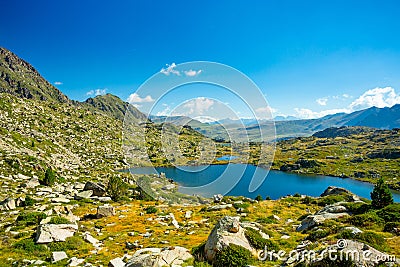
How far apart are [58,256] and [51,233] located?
126 inches

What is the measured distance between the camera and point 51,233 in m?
15.8

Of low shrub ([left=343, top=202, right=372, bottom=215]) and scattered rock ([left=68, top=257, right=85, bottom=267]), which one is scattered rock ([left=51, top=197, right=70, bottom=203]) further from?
low shrub ([left=343, top=202, right=372, bottom=215])

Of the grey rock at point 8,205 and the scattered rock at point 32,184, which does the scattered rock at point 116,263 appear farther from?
the scattered rock at point 32,184

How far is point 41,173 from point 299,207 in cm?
5105

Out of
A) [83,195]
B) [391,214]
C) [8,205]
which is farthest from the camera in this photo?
[83,195]

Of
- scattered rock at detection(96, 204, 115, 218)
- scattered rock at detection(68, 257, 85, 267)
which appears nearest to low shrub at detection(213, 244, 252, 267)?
scattered rock at detection(68, 257, 85, 267)

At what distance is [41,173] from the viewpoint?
50.9 meters

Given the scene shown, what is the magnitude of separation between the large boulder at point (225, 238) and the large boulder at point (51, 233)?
10.4 meters

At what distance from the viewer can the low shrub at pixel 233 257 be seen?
420 inches

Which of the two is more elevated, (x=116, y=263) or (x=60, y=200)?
(x=60, y=200)

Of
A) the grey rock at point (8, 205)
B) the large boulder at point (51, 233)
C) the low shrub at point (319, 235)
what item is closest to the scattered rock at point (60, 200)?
the grey rock at point (8, 205)

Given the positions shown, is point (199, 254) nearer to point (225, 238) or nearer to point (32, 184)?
point (225, 238)

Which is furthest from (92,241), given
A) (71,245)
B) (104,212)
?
(104,212)

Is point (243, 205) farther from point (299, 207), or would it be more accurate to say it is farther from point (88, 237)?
point (88, 237)
